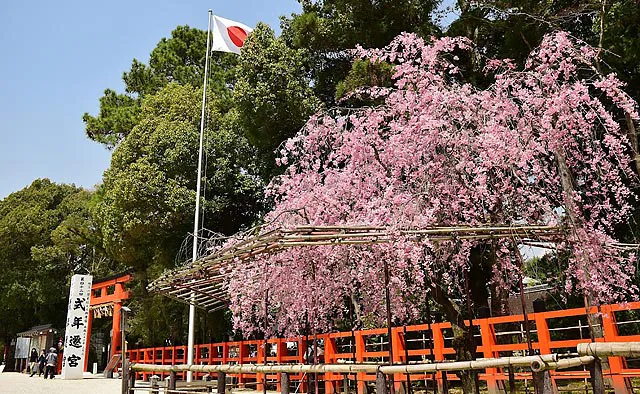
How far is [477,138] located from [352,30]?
7196 mm

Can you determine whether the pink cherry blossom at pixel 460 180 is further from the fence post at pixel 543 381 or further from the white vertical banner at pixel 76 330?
the white vertical banner at pixel 76 330

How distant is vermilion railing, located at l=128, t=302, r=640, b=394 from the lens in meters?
6.43

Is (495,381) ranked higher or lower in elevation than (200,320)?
lower

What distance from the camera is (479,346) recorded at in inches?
322

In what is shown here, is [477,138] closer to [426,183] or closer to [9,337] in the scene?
[426,183]

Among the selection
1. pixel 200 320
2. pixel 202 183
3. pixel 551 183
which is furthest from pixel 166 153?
pixel 551 183

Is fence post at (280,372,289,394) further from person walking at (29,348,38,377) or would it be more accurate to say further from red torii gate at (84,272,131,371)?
person walking at (29,348,38,377)

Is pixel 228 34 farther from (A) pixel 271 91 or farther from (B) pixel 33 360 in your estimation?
(B) pixel 33 360

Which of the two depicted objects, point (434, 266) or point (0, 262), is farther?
point (0, 262)

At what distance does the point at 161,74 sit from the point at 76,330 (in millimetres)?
11905

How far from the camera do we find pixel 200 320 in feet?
52.8

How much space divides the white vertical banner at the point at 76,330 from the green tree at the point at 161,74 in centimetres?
727

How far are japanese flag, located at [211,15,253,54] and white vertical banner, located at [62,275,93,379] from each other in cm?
906

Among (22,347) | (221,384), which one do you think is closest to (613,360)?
(221,384)
